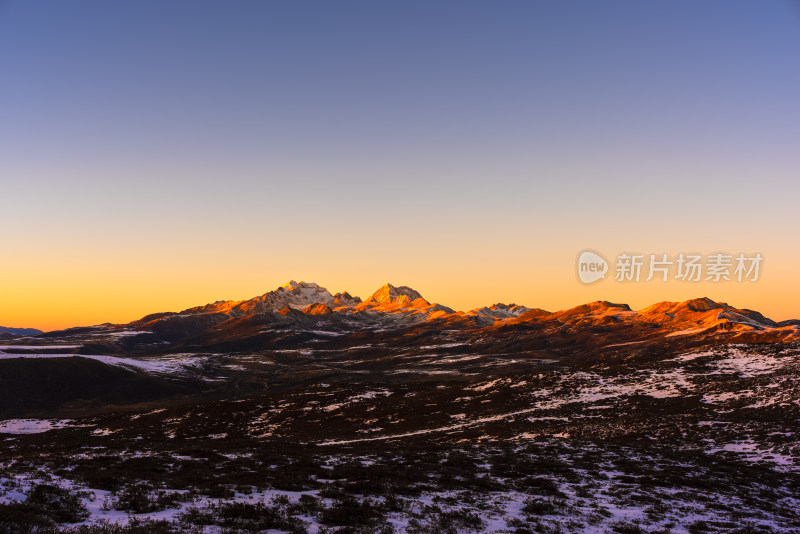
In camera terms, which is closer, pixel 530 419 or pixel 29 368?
pixel 530 419

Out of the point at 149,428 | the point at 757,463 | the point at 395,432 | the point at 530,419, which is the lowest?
the point at 149,428

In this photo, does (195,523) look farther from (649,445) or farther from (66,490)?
(649,445)

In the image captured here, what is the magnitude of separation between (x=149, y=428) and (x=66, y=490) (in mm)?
60308

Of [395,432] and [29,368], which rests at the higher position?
[395,432]

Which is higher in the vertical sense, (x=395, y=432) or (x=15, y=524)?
(x=15, y=524)

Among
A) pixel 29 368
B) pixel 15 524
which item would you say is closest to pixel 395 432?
pixel 15 524

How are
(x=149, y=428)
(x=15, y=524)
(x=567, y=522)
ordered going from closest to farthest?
(x=15, y=524) < (x=567, y=522) < (x=149, y=428)

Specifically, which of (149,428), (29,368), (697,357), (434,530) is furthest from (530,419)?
(29,368)

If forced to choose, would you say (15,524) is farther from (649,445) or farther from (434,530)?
(649,445)

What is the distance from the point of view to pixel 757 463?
3238 centimetres

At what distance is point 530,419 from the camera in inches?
2101

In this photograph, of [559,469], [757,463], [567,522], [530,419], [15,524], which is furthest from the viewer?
[530,419]

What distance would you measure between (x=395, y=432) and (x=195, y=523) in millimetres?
43866

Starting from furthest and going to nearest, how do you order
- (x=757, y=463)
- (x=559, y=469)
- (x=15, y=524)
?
(x=757, y=463) → (x=559, y=469) → (x=15, y=524)
